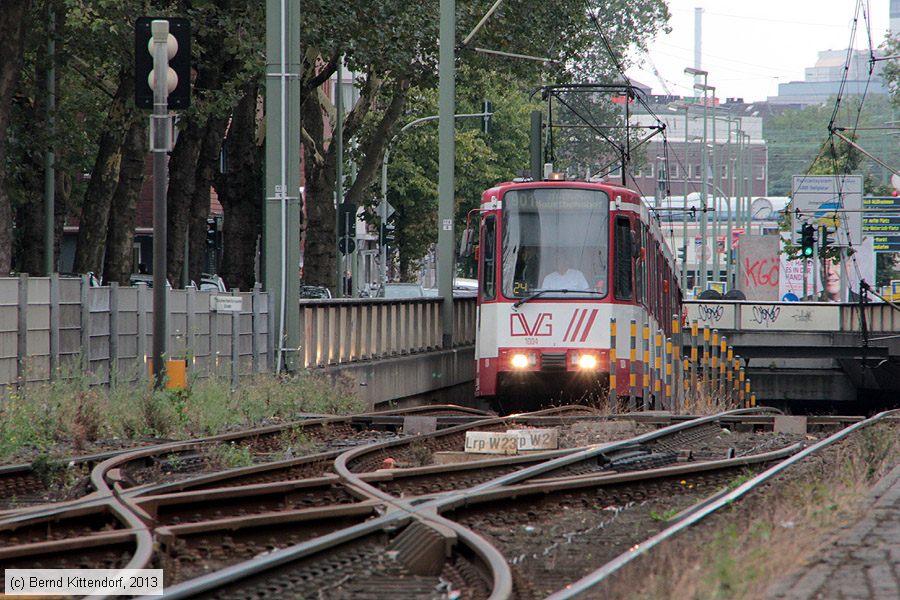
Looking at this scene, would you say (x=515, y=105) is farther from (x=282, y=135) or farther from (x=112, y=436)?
(x=112, y=436)

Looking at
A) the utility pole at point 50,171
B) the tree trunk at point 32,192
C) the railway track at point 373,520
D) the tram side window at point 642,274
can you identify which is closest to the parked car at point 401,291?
the tree trunk at point 32,192

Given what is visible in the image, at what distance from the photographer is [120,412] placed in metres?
14.4

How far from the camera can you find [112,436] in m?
13.7

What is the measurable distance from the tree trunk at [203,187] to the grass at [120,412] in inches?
565

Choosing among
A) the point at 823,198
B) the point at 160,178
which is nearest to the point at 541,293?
the point at 160,178

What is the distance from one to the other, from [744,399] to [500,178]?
35.6 metres

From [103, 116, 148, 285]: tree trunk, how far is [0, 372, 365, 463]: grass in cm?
1211

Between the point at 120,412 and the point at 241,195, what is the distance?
17544 mm

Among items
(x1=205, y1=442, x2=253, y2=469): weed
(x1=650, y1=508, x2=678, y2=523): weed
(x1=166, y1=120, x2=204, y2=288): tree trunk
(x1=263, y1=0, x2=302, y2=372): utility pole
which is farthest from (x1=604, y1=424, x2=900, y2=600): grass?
(x1=166, y1=120, x2=204, y2=288): tree trunk

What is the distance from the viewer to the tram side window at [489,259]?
69.5 ft

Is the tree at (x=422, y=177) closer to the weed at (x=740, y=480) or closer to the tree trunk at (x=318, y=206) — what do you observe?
the tree trunk at (x=318, y=206)

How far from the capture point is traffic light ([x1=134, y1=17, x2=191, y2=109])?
15070 millimetres

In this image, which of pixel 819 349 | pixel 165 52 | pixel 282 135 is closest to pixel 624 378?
pixel 282 135

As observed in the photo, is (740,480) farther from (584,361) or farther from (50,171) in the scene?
(50,171)
